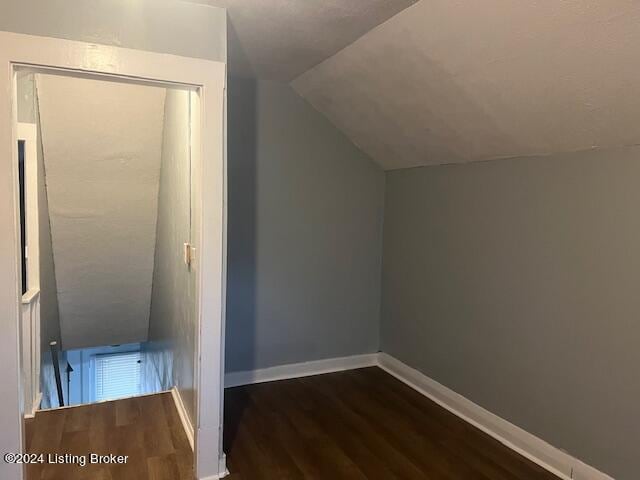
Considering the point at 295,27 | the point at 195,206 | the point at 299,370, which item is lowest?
the point at 299,370

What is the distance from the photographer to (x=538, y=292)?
2547mm

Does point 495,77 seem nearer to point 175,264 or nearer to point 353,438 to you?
point 353,438

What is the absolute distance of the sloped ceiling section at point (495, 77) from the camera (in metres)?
1.74

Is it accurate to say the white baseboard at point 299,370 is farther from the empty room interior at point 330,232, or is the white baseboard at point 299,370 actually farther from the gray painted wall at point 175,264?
the gray painted wall at point 175,264

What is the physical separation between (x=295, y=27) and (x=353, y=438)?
2.27 m

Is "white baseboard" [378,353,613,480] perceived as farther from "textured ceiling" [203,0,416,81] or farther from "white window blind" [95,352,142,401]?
"white window blind" [95,352,142,401]

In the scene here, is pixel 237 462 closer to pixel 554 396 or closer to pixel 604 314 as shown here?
pixel 554 396

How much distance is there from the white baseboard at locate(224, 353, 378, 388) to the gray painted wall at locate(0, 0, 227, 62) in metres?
2.25

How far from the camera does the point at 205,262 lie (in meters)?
2.24

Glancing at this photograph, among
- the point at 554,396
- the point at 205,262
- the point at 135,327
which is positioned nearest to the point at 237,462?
the point at 205,262

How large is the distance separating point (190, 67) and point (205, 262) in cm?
89

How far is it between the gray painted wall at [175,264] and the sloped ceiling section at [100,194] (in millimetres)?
160

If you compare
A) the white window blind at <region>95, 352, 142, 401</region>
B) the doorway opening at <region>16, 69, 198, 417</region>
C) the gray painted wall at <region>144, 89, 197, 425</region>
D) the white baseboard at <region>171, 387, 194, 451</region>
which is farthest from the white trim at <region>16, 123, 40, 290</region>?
the white window blind at <region>95, 352, 142, 401</region>

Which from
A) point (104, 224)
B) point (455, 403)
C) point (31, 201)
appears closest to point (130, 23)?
point (31, 201)
